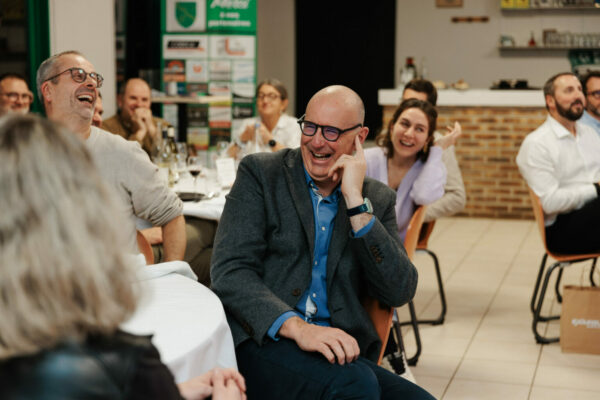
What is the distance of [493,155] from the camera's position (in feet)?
26.5

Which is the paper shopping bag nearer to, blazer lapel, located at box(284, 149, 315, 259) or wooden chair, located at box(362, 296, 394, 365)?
wooden chair, located at box(362, 296, 394, 365)

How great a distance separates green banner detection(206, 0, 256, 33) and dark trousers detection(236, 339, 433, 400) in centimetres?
573

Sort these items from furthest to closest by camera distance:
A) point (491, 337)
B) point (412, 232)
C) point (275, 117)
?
point (275, 117) → point (491, 337) → point (412, 232)

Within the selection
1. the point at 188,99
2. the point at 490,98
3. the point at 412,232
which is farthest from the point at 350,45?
the point at 412,232

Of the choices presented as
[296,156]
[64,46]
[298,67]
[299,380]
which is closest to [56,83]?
[296,156]

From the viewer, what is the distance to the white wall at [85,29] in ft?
17.6

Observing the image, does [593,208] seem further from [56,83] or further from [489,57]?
[489,57]

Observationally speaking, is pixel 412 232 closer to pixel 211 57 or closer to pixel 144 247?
pixel 144 247

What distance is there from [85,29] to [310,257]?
12.6 ft

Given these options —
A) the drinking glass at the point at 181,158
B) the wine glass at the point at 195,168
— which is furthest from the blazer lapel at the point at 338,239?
the drinking glass at the point at 181,158

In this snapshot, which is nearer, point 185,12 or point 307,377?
point 307,377

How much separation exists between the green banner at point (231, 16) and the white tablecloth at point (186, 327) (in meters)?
5.59

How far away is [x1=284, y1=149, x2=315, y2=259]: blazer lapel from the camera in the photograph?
2.20 meters

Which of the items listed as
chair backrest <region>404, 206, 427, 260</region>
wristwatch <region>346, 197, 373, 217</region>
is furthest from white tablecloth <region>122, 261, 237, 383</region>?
chair backrest <region>404, 206, 427, 260</region>
